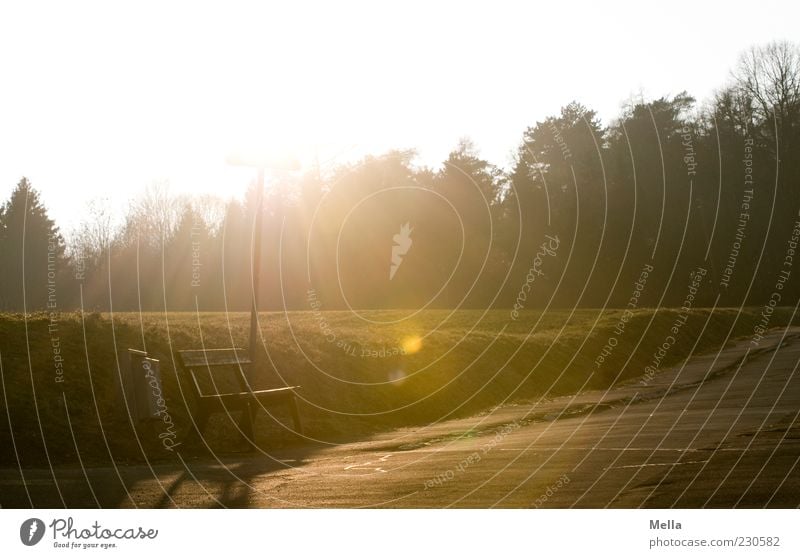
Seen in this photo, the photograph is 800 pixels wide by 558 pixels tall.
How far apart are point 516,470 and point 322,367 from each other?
369 inches

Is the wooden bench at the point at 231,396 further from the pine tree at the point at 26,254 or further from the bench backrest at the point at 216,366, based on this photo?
the pine tree at the point at 26,254

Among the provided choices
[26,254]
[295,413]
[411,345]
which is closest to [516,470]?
[295,413]

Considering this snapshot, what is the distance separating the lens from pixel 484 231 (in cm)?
3494

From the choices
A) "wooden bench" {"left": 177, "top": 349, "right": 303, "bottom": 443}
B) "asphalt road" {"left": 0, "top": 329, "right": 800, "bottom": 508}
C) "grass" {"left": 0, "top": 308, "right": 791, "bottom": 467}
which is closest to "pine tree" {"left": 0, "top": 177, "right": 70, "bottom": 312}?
"grass" {"left": 0, "top": 308, "right": 791, "bottom": 467}

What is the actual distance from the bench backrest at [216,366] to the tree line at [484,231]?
7599 millimetres

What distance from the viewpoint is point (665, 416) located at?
1444 cm

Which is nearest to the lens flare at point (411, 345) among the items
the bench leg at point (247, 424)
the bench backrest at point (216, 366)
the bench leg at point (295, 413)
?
the bench backrest at point (216, 366)

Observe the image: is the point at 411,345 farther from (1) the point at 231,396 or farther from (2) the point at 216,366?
(1) the point at 231,396

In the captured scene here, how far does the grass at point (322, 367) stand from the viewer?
13.1 metres

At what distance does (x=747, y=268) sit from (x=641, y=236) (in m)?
6.61

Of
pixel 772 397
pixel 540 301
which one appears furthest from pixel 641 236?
pixel 772 397

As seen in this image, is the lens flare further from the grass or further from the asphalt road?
the asphalt road
